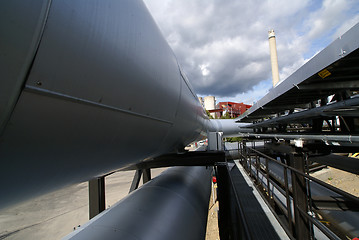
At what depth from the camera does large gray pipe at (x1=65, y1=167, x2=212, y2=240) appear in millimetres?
1851

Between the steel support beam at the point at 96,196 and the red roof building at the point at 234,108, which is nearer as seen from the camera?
the steel support beam at the point at 96,196

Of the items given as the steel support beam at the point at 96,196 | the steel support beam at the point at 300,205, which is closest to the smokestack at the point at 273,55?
the steel support beam at the point at 300,205

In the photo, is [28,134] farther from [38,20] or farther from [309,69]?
[309,69]

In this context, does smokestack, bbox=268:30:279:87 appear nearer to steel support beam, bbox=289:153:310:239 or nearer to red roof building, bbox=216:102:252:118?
red roof building, bbox=216:102:252:118

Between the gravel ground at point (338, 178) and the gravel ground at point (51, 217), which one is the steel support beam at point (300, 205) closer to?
the gravel ground at point (51, 217)

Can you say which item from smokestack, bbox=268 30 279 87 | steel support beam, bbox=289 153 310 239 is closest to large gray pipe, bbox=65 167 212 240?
steel support beam, bbox=289 153 310 239

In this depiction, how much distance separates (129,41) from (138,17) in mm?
280

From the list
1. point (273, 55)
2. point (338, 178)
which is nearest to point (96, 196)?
point (338, 178)

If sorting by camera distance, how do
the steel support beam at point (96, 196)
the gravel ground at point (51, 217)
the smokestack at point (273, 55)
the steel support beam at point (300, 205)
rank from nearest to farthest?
the steel support beam at point (300, 205)
the steel support beam at point (96, 196)
the gravel ground at point (51, 217)
the smokestack at point (273, 55)

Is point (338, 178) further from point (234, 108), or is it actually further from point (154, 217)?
point (234, 108)

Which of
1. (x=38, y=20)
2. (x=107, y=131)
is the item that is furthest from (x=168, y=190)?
(x=38, y=20)

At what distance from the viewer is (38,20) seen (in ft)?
1.65

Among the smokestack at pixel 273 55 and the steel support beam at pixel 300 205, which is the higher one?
the smokestack at pixel 273 55

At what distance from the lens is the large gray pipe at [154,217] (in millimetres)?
1851
